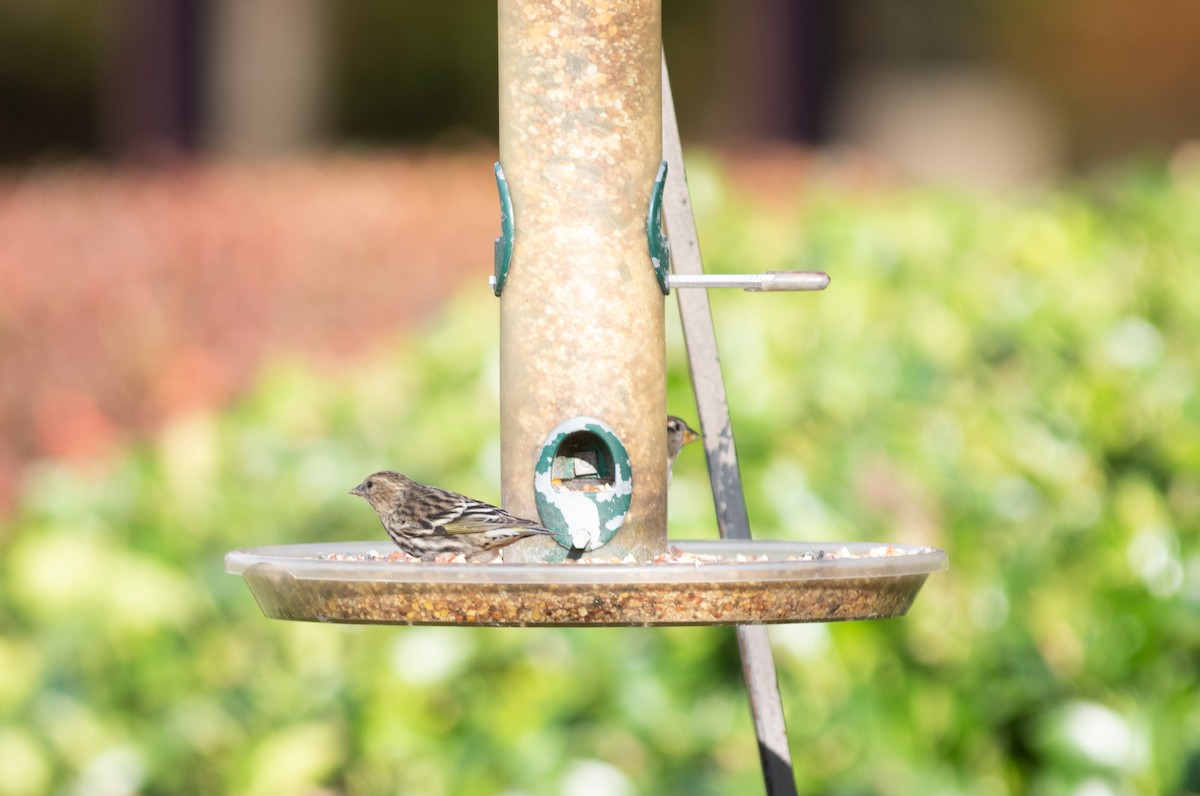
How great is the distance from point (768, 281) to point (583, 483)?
48cm

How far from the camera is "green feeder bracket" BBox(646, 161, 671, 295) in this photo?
10.2ft

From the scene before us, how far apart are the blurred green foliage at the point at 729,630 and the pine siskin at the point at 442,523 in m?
0.98

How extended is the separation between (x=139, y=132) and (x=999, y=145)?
9.27 meters

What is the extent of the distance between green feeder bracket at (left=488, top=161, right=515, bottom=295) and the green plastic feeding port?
0.28 m

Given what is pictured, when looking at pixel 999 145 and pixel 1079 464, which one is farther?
pixel 999 145

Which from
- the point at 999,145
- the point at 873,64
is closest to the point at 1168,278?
the point at 873,64

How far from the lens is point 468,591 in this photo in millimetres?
2352

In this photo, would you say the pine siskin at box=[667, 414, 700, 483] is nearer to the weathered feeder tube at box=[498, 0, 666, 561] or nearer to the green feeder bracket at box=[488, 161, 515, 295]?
the weathered feeder tube at box=[498, 0, 666, 561]

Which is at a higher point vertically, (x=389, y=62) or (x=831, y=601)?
(x=389, y=62)

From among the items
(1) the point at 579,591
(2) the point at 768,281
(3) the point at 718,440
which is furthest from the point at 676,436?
(1) the point at 579,591

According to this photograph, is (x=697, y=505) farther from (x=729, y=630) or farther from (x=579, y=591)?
(x=579, y=591)

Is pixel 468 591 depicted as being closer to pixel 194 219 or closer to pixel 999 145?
pixel 194 219

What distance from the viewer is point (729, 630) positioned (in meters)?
3.82

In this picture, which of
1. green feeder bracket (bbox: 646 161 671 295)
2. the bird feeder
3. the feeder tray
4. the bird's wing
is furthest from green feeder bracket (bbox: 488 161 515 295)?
the feeder tray
